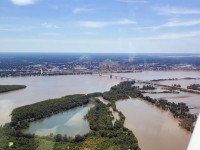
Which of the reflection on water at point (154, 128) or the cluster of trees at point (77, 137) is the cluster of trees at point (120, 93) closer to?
the reflection on water at point (154, 128)

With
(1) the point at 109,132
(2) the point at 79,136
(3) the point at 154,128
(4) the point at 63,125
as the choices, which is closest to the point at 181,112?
(3) the point at 154,128

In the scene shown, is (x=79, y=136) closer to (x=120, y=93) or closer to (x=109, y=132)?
(x=109, y=132)

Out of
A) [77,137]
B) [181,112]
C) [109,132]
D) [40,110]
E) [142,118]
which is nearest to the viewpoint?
[77,137]

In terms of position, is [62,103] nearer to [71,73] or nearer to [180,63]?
[71,73]

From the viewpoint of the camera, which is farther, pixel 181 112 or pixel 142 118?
pixel 181 112

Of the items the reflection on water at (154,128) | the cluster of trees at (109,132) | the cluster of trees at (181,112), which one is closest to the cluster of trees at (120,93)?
the cluster of trees at (181,112)

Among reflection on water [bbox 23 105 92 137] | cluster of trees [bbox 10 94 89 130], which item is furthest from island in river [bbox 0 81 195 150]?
reflection on water [bbox 23 105 92 137]

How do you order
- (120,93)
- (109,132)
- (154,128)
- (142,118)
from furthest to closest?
(120,93) → (142,118) → (154,128) → (109,132)
